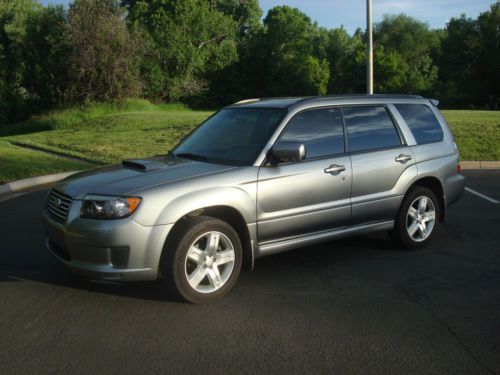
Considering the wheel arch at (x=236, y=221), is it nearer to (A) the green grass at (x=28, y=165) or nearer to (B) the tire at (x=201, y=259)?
(B) the tire at (x=201, y=259)

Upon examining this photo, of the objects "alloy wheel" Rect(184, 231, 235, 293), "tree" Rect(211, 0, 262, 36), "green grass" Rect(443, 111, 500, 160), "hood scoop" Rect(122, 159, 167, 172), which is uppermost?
"tree" Rect(211, 0, 262, 36)

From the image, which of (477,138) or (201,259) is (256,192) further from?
(477,138)

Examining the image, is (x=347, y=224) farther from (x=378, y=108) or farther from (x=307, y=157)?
(x=378, y=108)

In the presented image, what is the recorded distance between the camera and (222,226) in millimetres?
4660

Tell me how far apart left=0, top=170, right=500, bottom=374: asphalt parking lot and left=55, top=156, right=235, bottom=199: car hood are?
0.95m

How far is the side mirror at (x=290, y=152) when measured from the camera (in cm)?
488

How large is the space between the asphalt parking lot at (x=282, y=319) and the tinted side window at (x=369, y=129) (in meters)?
1.22

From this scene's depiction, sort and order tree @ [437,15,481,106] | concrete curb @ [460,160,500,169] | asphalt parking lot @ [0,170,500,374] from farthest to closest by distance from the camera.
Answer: tree @ [437,15,481,106] → concrete curb @ [460,160,500,169] → asphalt parking lot @ [0,170,500,374]

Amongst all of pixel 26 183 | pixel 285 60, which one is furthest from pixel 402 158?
pixel 285 60

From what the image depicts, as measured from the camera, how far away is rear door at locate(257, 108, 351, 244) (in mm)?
4969

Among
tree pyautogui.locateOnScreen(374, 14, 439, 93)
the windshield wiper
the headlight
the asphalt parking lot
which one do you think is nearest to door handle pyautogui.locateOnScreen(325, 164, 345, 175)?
the asphalt parking lot

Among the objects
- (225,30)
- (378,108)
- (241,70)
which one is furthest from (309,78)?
(378,108)

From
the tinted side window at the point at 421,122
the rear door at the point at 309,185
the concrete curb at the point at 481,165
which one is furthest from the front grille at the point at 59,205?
the concrete curb at the point at 481,165

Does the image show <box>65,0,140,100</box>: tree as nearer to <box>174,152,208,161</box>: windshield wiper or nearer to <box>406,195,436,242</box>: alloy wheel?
<box>174,152,208,161</box>: windshield wiper
